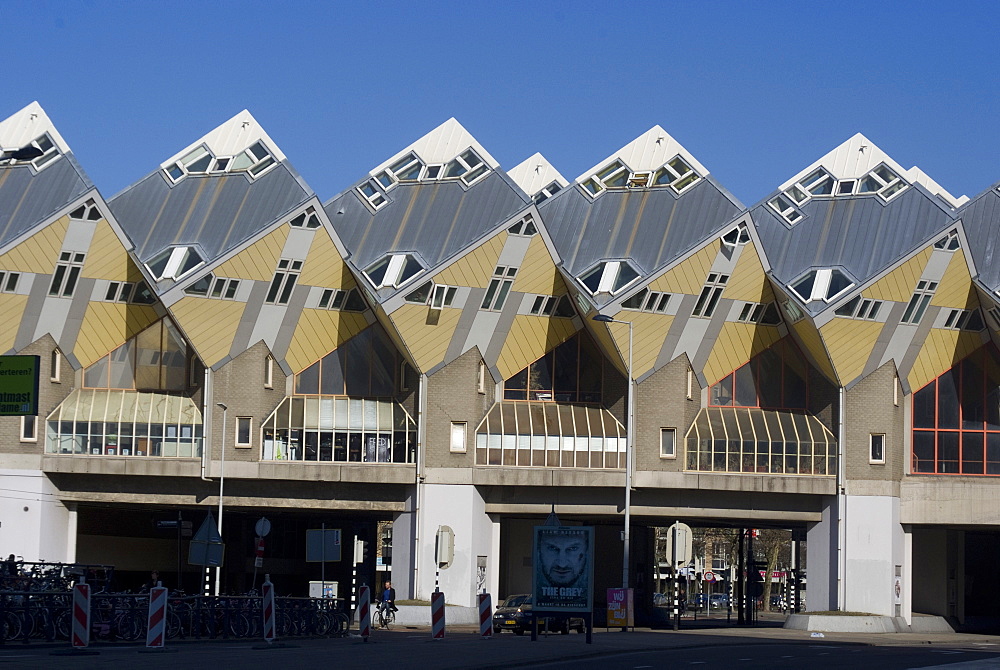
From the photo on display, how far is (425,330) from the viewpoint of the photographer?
53656 millimetres

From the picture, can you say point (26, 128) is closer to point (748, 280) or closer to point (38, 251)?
point (38, 251)

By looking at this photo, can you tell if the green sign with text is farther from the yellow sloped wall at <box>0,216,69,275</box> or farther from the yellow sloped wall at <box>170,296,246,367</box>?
the yellow sloped wall at <box>0,216,69,275</box>

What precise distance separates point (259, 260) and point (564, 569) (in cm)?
2405

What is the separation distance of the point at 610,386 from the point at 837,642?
1677 cm

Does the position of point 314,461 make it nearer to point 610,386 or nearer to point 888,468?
point 610,386

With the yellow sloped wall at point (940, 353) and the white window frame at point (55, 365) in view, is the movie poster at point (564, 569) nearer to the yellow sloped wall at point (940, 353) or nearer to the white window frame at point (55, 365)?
the yellow sloped wall at point (940, 353)

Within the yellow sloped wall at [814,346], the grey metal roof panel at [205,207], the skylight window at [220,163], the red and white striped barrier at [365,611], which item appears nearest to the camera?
the red and white striped barrier at [365,611]

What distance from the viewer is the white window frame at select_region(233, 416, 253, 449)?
5403 centimetres

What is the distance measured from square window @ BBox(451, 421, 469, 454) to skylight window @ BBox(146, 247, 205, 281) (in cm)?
1177

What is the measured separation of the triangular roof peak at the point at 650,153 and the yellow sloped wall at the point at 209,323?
16660 mm

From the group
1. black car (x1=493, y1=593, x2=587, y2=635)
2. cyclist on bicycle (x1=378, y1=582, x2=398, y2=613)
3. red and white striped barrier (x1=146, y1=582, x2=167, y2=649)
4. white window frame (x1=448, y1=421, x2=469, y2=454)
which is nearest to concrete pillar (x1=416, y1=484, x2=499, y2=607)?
white window frame (x1=448, y1=421, x2=469, y2=454)

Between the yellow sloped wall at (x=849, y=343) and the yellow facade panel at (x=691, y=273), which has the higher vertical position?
the yellow facade panel at (x=691, y=273)

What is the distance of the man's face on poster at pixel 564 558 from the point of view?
3344 centimetres

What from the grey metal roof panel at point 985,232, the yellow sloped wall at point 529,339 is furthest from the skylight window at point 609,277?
the grey metal roof panel at point 985,232
